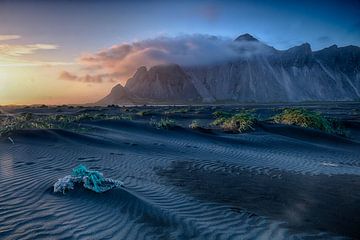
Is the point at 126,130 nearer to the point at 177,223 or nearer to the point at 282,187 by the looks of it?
the point at 282,187

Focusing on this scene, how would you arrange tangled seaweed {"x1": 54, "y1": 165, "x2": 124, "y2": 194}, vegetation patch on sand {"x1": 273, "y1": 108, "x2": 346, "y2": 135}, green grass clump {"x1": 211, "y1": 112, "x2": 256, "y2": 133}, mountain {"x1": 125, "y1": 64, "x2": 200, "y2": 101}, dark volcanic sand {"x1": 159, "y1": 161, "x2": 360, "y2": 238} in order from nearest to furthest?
dark volcanic sand {"x1": 159, "y1": 161, "x2": 360, "y2": 238} < tangled seaweed {"x1": 54, "y1": 165, "x2": 124, "y2": 194} < green grass clump {"x1": 211, "y1": 112, "x2": 256, "y2": 133} < vegetation patch on sand {"x1": 273, "y1": 108, "x2": 346, "y2": 135} < mountain {"x1": 125, "y1": 64, "x2": 200, "y2": 101}

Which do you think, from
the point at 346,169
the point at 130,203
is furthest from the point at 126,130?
the point at 130,203

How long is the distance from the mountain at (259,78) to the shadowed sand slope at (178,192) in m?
96.4

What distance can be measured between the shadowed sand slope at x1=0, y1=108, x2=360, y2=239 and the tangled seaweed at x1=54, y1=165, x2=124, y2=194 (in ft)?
0.49

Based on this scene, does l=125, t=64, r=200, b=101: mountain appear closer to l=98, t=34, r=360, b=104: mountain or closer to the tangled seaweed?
l=98, t=34, r=360, b=104: mountain

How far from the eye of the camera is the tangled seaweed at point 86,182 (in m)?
6.23

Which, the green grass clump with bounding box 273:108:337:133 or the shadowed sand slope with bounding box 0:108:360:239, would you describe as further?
the green grass clump with bounding box 273:108:337:133

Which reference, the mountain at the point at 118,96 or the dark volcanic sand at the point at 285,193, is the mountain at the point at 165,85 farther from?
the dark volcanic sand at the point at 285,193

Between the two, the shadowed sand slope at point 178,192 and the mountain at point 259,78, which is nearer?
the shadowed sand slope at point 178,192

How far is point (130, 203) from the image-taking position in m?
5.85

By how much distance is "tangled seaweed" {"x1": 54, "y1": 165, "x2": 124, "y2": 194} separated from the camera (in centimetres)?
623

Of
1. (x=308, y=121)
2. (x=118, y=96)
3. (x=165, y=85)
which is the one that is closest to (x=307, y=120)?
(x=308, y=121)

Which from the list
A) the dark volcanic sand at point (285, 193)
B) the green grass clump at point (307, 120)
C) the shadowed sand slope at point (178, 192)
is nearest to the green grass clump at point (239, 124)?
the green grass clump at point (307, 120)

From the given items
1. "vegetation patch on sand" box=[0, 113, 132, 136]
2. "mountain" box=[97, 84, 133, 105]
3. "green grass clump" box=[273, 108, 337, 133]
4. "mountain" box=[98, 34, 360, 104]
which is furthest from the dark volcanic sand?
"mountain" box=[97, 84, 133, 105]
